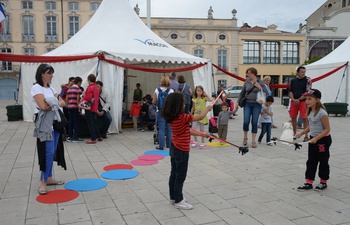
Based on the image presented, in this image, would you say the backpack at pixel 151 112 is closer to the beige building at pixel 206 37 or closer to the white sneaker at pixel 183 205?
the white sneaker at pixel 183 205

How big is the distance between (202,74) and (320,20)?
137 ft

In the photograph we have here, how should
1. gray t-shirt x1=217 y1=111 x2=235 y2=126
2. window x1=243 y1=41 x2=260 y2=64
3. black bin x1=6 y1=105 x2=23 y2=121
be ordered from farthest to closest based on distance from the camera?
window x1=243 y1=41 x2=260 y2=64
black bin x1=6 y1=105 x2=23 y2=121
gray t-shirt x1=217 y1=111 x2=235 y2=126

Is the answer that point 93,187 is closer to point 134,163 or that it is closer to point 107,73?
point 134,163

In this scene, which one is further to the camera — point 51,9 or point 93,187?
point 51,9

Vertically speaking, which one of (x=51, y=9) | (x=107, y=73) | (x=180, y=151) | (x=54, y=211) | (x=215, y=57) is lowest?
(x=54, y=211)

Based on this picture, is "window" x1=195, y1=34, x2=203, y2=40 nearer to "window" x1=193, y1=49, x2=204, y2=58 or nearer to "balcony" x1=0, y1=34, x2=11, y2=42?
"window" x1=193, y1=49, x2=204, y2=58

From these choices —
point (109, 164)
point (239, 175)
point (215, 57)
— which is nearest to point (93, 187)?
point (109, 164)

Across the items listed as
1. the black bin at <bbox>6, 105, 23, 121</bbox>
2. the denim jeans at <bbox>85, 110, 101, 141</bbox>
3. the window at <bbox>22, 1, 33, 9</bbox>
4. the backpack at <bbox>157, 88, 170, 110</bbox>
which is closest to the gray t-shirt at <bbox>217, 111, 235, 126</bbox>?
the backpack at <bbox>157, 88, 170, 110</bbox>

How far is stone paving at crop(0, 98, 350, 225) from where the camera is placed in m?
3.56

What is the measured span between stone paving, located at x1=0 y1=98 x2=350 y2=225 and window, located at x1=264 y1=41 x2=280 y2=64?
112ft

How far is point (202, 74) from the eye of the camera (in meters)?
11.4

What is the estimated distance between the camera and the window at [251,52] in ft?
128

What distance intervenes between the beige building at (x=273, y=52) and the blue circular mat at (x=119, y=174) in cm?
3505

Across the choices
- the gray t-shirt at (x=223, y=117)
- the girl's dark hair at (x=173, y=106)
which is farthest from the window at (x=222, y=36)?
the girl's dark hair at (x=173, y=106)
